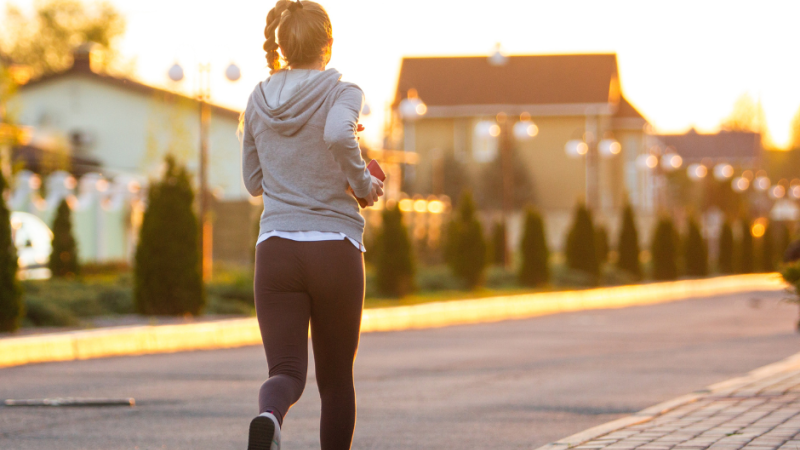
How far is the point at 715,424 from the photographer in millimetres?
6504

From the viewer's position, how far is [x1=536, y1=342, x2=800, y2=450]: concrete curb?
5.95 metres

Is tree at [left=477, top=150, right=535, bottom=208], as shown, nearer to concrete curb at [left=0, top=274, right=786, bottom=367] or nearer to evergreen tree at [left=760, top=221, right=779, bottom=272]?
evergreen tree at [left=760, top=221, right=779, bottom=272]

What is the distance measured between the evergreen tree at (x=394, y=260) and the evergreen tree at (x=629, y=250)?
1540 centimetres

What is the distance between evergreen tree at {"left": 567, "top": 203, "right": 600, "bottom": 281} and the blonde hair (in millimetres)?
29643

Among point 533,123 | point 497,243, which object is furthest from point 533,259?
point 533,123

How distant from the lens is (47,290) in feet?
59.7

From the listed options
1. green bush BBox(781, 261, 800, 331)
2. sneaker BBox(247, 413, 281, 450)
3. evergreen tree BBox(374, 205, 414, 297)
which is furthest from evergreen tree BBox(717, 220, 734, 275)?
sneaker BBox(247, 413, 281, 450)

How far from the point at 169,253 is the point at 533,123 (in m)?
48.1

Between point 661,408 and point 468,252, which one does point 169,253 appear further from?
point 468,252

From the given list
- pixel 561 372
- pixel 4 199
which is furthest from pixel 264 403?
pixel 4 199

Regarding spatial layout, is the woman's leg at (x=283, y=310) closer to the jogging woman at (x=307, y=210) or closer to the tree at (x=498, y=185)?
the jogging woman at (x=307, y=210)

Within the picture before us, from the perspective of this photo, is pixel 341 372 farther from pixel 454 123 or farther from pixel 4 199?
pixel 454 123

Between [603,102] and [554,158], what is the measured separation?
4121 millimetres

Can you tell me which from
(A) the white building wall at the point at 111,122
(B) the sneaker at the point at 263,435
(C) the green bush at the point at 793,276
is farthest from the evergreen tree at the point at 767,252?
(B) the sneaker at the point at 263,435
